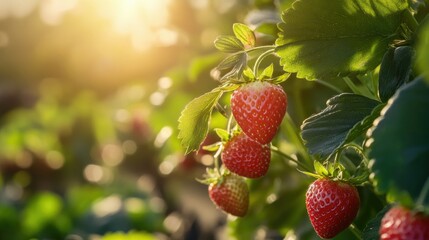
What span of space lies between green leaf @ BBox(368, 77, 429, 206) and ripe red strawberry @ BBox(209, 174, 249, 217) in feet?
1.35

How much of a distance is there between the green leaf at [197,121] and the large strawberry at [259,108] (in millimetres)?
52

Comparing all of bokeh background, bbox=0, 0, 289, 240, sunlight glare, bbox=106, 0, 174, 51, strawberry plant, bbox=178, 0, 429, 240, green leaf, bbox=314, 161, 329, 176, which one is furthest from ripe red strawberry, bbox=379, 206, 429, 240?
sunlight glare, bbox=106, 0, 174, 51

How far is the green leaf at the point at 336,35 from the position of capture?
0.72m

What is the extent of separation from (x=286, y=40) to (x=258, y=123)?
0.10m

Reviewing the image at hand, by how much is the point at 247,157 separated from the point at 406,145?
32cm

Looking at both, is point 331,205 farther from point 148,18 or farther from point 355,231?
point 148,18

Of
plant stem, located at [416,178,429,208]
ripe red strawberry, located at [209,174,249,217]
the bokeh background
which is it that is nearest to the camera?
plant stem, located at [416,178,429,208]

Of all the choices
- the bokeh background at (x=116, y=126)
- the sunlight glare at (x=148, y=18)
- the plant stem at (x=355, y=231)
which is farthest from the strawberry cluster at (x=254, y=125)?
the sunlight glare at (x=148, y=18)

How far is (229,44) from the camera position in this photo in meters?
0.79

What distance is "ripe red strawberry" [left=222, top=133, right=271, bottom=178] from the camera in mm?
833

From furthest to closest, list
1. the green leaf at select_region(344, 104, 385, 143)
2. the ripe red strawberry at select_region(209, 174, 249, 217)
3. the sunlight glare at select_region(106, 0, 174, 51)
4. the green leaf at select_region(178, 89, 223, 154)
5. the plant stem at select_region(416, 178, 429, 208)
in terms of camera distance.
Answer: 1. the sunlight glare at select_region(106, 0, 174, 51)
2. the ripe red strawberry at select_region(209, 174, 249, 217)
3. the green leaf at select_region(178, 89, 223, 154)
4. the green leaf at select_region(344, 104, 385, 143)
5. the plant stem at select_region(416, 178, 429, 208)

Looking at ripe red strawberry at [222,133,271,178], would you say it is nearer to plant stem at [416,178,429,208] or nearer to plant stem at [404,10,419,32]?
plant stem at [404,10,419,32]

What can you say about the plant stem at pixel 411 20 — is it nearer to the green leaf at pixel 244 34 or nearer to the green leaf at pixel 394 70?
the green leaf at pixel 394 70

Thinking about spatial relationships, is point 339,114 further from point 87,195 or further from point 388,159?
point 87,195
